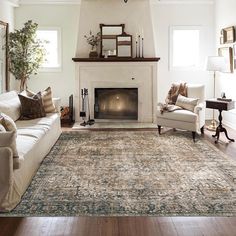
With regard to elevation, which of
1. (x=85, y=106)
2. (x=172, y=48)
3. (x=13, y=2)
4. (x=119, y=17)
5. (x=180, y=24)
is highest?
(x=13, y=2)

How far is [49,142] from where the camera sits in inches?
205

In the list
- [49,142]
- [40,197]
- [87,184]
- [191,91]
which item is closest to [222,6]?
[191,91]

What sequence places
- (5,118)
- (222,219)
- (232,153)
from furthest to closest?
(232,153), (5,118), (222,219)

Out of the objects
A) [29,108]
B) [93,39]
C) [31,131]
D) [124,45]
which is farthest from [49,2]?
[31,131]

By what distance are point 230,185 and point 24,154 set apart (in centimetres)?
221

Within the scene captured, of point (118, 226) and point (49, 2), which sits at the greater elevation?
point (49, 2)

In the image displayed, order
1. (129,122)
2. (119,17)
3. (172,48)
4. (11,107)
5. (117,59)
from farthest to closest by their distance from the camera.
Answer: (172,48)
(129,122)
(119,17)
(117,59)
(11,107)

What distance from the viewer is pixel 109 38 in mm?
7762

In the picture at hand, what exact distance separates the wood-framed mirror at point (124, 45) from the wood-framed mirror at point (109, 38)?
0.07 m

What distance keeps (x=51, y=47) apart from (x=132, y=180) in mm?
5025

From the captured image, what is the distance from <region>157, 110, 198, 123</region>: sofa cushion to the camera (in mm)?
6114

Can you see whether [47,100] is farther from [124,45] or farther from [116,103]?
[124,45]

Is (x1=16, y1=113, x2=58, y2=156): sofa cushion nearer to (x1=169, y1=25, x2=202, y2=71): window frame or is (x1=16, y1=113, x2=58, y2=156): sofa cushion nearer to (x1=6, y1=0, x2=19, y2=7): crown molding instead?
(x1=6, y1=0, x2=19, y2=7): crown molding

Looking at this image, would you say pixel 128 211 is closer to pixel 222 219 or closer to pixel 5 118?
pixel 222 219
